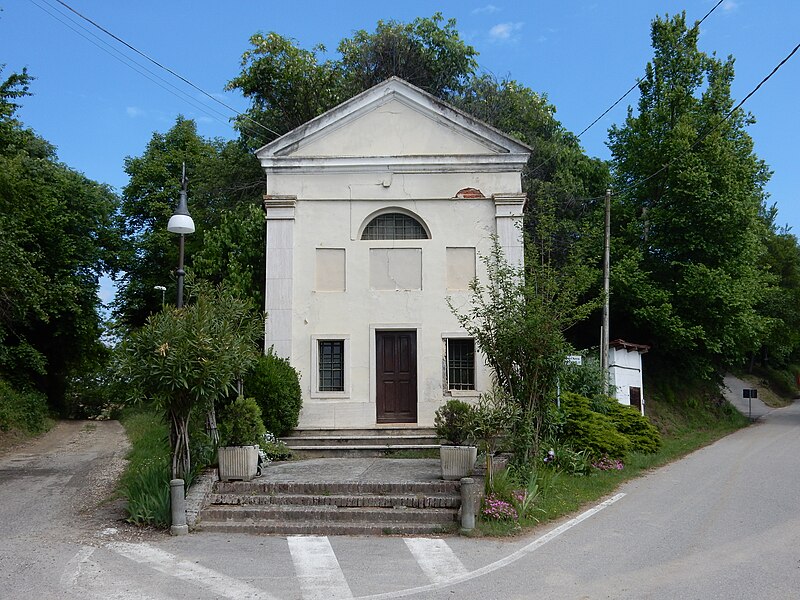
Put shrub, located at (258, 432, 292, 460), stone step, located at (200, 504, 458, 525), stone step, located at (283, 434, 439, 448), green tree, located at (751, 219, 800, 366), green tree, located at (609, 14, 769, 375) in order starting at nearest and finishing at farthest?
stone step, located at (200, 504, 458, 525)
shrub, located at (258, 432, 292, 460)
stone step, located at (283, 434, 439, 448)
green tree, located at (609, 14, 769, 375)
green tree, located at (751, 219, 800, 366)

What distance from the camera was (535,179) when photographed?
2461 centimetres

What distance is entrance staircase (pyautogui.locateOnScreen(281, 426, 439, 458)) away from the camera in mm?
14719

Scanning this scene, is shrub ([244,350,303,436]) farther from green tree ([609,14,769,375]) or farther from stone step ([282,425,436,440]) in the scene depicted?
green tree ([609,14,769,375])

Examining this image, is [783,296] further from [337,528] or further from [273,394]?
[337,528]

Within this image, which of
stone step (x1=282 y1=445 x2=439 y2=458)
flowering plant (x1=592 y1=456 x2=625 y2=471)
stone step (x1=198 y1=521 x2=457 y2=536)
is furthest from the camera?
stone step (x1=282 y1=445 x2=439 y2=458)

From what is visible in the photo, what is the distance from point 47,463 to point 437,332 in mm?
9847

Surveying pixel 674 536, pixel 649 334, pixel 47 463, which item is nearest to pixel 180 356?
pixel 674 536

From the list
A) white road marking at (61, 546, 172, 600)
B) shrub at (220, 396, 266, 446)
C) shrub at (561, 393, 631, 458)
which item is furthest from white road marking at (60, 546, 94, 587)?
shrub at (561, 393, 631, 458)

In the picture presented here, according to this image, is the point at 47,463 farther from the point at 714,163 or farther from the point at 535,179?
the point at 714,163

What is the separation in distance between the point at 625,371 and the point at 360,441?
10.3 meters

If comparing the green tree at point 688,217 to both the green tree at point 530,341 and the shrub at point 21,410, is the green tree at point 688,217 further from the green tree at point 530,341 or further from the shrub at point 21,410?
the shrub at point 21,410

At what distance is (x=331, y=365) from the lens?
1611 cm

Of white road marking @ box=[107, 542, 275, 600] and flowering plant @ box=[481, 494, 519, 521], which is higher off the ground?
flowering plant @ box=[481, 494, 519, 521]

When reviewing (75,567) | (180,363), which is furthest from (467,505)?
(75,567)
